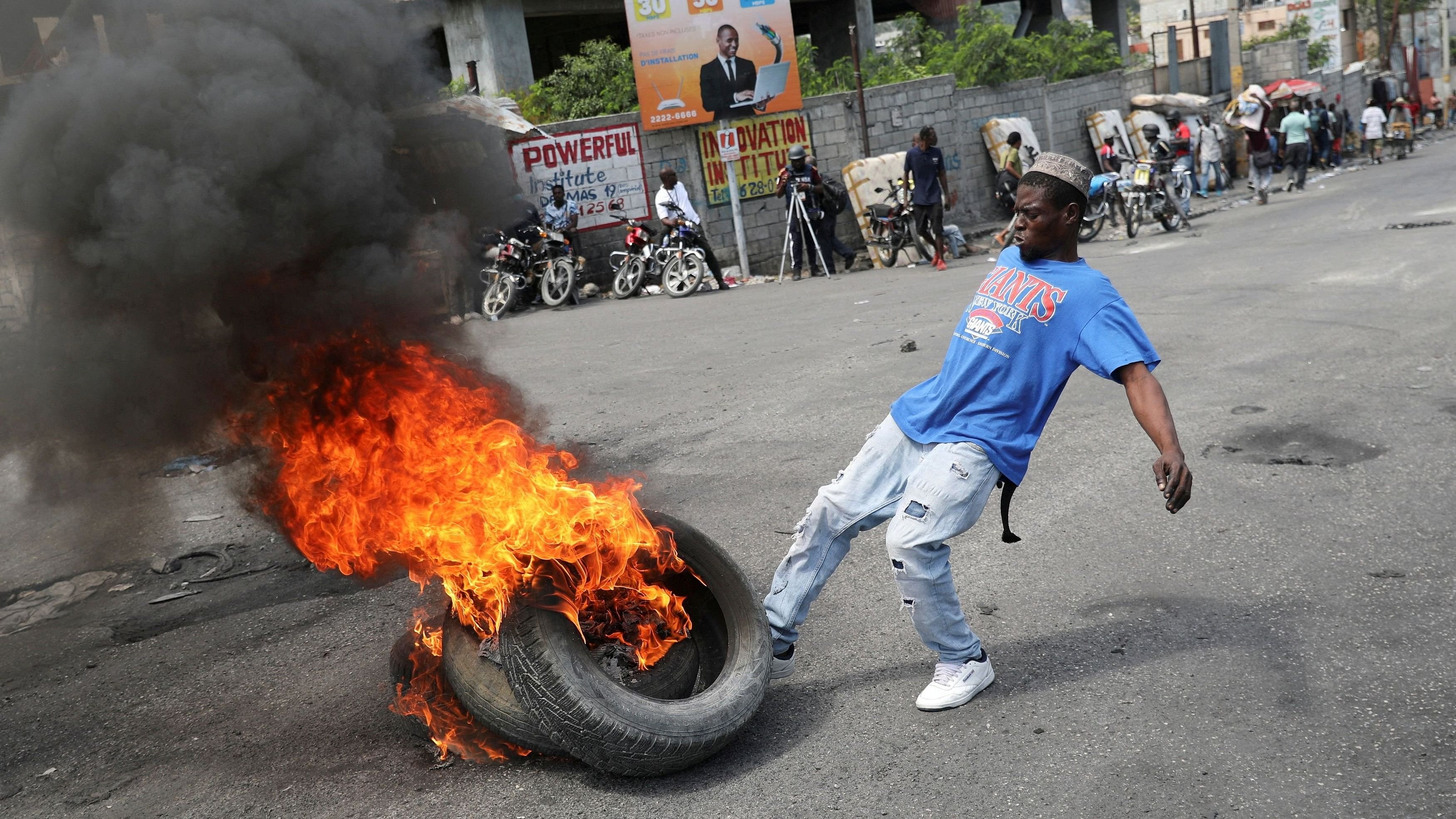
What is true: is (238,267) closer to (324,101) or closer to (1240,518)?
(324,101)

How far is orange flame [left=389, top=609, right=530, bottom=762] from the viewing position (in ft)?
11.9

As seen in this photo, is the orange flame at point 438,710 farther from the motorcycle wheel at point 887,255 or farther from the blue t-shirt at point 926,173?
the motorcycle wheel at point 887,255

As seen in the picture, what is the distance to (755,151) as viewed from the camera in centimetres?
1972

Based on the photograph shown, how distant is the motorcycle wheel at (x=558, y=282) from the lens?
1662 cm

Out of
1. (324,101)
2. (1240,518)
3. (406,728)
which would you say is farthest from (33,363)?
(1240,518)

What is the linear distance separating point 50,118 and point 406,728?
2315mm

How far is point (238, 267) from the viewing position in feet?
12.8

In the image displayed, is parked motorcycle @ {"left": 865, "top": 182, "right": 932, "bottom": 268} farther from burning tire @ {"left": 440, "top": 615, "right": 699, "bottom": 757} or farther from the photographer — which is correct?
burning tire @ {"left": 440, "top": 615, "right": 699, "bottom": 757}

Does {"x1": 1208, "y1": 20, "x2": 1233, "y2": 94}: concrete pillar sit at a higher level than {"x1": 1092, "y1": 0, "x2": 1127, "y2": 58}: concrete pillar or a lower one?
lower

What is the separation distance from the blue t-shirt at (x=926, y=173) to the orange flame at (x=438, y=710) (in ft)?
45.0

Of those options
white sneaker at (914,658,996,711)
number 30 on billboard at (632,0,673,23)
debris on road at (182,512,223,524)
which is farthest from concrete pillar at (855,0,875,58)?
white sneaker at (914,658,996,711)

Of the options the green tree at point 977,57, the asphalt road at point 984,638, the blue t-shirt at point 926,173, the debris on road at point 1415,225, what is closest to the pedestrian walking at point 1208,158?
the green tree at point 977,57

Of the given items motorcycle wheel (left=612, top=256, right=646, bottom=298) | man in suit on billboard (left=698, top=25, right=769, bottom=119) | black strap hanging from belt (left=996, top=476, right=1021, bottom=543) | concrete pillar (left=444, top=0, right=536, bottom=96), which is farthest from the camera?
concrete pillar (left=444, top=0, right=536, bottom=96)

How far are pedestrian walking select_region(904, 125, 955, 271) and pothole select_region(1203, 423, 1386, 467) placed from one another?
33.4 feet
